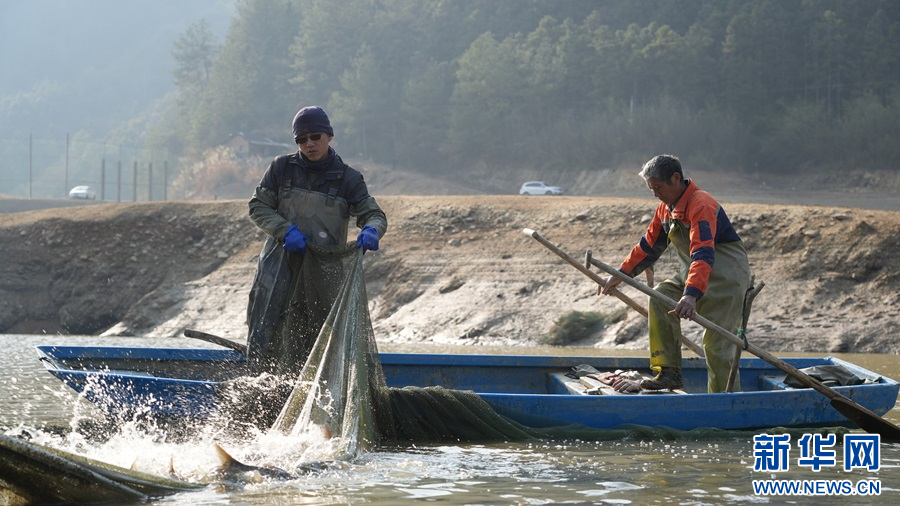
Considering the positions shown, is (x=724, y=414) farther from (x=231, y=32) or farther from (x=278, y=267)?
(x=231, y=32)

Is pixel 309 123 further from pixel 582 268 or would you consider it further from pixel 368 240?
pixel 582 268

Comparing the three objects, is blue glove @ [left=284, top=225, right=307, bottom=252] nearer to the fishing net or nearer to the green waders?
the fishing net

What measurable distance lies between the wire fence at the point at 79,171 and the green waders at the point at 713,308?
45.0 meters

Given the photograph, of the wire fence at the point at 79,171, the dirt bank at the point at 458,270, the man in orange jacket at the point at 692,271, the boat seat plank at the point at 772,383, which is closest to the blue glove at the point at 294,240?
the man in orange jacket at the point at 692,271

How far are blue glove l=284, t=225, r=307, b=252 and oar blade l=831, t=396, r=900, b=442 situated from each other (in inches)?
144

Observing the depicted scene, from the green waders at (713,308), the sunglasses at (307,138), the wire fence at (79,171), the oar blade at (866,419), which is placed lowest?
the oar blade at (866,419)

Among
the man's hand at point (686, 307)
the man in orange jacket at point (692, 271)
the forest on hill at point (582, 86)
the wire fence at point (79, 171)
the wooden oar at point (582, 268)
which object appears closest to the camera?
the man's hand at point (686, 307)

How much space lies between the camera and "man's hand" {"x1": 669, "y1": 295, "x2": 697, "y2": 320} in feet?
22.7

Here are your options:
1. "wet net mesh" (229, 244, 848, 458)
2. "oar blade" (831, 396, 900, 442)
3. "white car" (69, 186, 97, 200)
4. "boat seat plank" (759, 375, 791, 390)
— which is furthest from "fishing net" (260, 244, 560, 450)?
"white car" (69, 186, 97, 200)

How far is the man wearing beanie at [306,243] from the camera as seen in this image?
6895 millimetres

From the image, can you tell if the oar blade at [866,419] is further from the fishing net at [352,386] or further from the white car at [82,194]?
the white car at [82,194]

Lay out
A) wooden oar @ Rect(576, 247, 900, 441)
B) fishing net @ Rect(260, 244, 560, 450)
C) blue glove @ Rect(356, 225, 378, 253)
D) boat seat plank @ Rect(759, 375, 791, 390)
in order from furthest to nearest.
A: boat seat plank @ Rect(759, 375, 791, 390), wooden oar @ Rect(576, 247, 900, 441), blue glove @ Rect(356, 225, 378, 253), fishing net @ Rect(260, 244, 560, 450)

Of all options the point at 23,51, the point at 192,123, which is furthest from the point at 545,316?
the point at 23,51

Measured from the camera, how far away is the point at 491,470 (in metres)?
6.12
